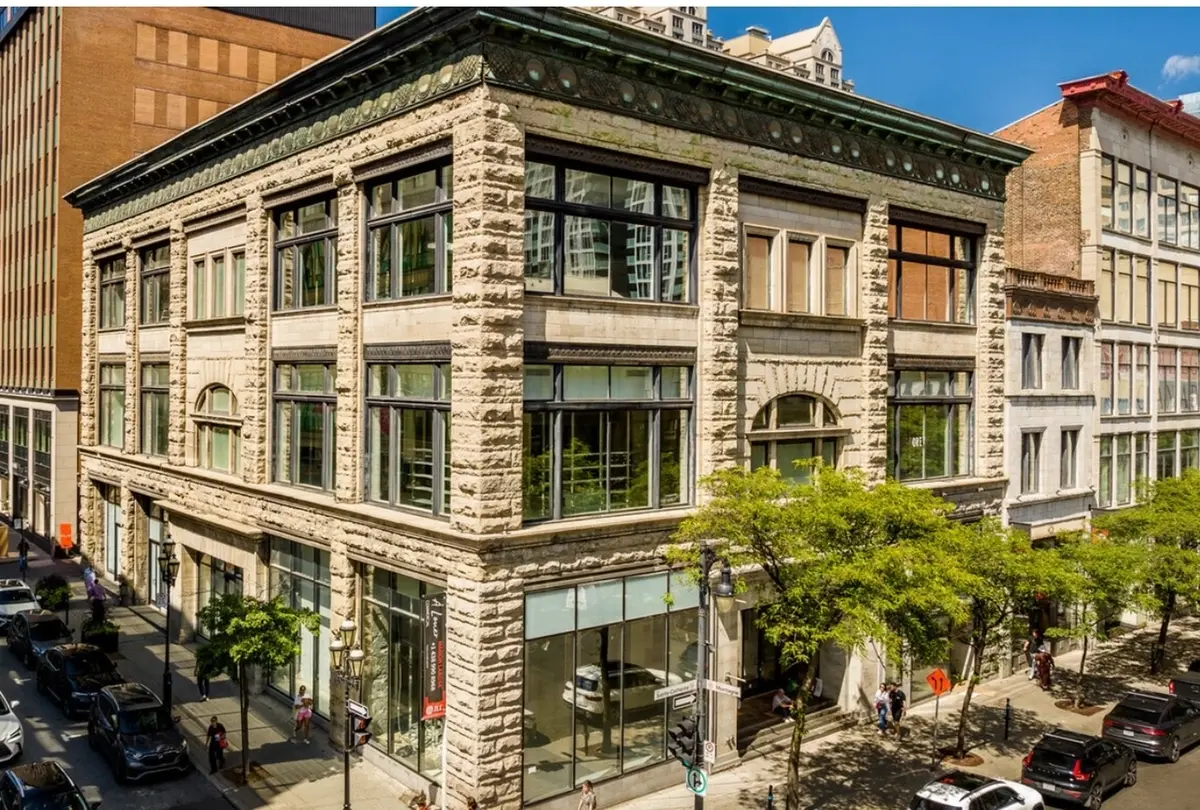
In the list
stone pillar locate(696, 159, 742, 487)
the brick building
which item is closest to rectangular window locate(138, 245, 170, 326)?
the brick building

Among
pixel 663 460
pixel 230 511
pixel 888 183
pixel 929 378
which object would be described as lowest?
pixel 230 511

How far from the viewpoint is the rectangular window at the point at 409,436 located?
22.3m

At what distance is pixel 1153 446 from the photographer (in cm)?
4300

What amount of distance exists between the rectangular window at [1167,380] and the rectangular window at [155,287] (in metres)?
42.4

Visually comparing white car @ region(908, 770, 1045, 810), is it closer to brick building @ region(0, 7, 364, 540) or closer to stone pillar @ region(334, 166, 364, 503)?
stone pillar @ region(334, 166, 364, 503)

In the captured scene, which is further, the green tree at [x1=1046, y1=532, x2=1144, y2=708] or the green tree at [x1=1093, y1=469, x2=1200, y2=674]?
the green tree at [x1=1093, y1=469, x2=1200, y2=674]

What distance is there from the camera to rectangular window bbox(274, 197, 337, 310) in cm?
2666

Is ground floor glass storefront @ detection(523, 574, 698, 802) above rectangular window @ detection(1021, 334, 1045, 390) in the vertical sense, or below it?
below

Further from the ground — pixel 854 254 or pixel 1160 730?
pixel 854 254

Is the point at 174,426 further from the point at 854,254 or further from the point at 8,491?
the point at 8,491

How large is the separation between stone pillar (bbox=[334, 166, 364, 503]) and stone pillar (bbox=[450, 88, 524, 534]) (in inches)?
188

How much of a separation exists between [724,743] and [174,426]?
76.5ft

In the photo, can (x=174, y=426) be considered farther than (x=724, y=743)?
Yes

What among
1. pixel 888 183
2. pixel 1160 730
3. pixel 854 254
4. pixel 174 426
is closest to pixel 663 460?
pixel 854 254
